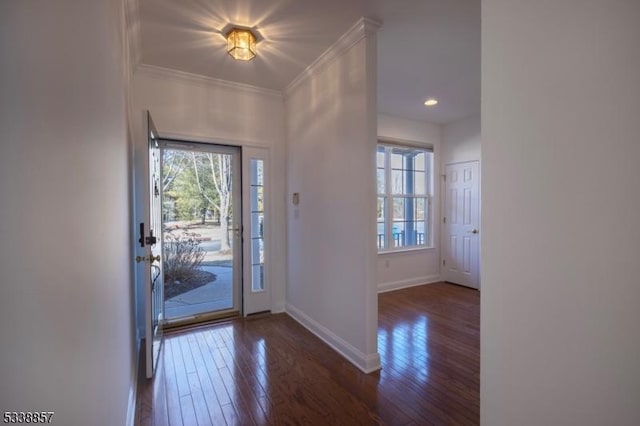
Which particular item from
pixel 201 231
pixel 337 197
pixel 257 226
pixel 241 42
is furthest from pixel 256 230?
pixel 241 42

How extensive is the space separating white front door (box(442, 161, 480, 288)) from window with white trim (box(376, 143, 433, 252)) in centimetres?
33

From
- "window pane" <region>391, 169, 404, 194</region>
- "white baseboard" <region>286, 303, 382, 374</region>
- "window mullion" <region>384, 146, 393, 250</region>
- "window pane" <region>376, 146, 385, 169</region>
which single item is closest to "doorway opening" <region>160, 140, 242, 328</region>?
"white baseboard" <region>286, 303, 382, 374</region>

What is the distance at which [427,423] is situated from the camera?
179cm

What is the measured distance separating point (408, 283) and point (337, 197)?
2.92 metres

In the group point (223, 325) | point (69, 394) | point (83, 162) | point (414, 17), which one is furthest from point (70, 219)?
point (223, 325)

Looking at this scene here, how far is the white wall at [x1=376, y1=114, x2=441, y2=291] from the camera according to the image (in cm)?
470

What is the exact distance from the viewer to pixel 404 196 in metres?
4.96

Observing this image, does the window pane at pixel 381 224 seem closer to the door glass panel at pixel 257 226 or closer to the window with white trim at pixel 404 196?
the window with white trim at pixel 404 196

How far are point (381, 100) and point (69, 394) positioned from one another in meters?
4.17

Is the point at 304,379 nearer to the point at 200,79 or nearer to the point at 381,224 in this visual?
the point at 381,224

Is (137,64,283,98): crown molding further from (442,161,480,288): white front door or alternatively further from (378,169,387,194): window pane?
(442,161,480,288): white front door

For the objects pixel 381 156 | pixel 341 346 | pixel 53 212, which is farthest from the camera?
pixel 381 156

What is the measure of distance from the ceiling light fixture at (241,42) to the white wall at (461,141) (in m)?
3.74

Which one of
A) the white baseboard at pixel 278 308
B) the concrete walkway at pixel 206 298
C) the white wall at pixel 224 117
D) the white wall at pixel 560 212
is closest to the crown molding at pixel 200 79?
the white wall at pixel 224 117
